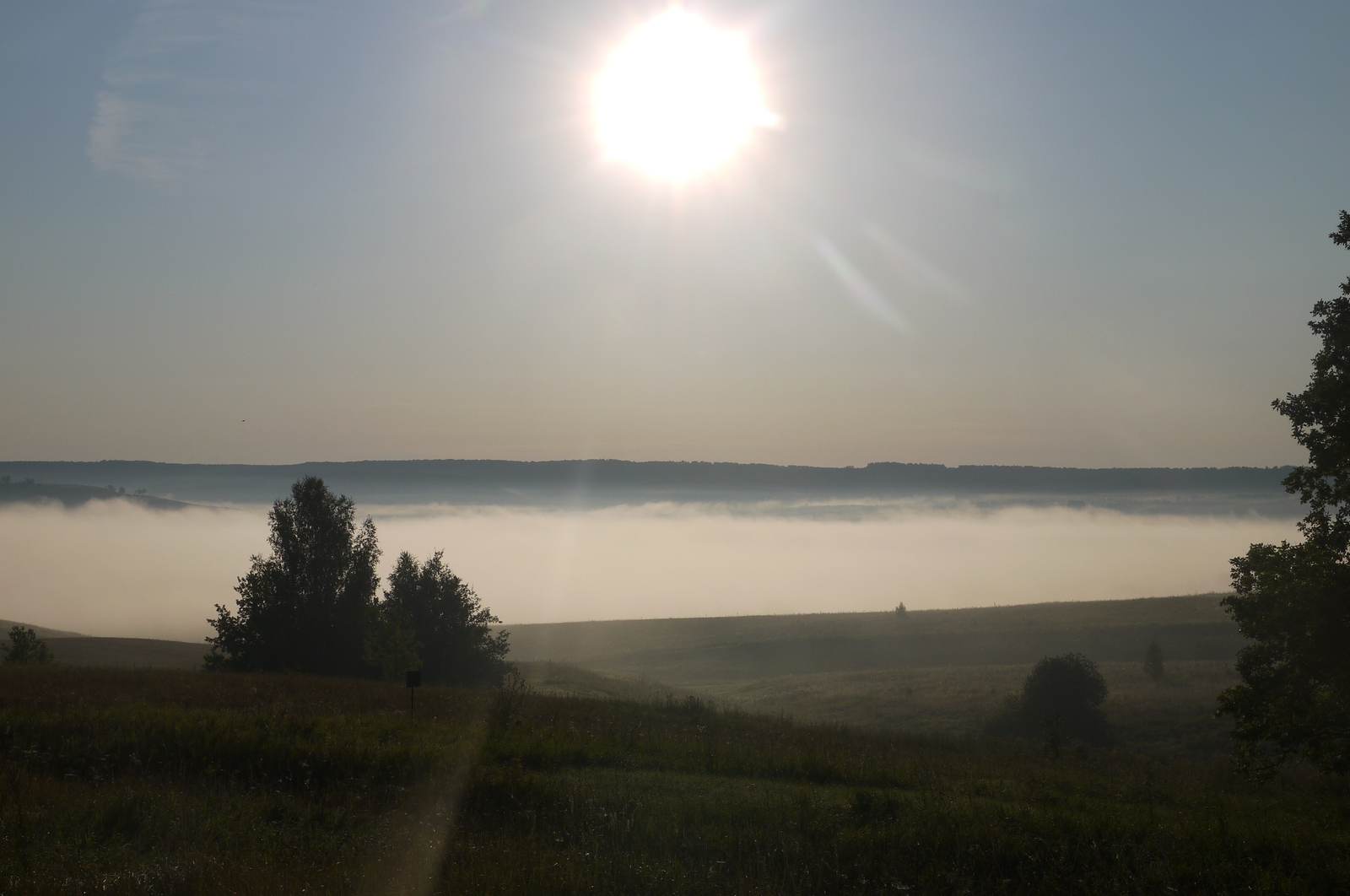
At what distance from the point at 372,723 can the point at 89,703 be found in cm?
506

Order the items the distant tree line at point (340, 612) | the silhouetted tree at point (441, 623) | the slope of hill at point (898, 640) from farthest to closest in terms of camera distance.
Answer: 1. the slope of hill at point (898, 640)
2. the silhouetted tree at point (441, 623)
3. the distant tree line at point (340, 612)

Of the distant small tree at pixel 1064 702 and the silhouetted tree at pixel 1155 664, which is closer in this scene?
the distant small tree at pixel 1064 702

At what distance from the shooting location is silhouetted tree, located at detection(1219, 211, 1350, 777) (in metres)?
13.0

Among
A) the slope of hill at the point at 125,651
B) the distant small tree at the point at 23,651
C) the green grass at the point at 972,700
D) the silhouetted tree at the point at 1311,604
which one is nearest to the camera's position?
the silhouetted tree at the point at 1311,604

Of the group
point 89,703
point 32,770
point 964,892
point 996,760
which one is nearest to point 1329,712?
point 996,760

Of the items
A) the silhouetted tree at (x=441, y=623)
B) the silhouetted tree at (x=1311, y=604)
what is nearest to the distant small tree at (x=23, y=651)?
the silhouetted tree at (x=441, y=623)

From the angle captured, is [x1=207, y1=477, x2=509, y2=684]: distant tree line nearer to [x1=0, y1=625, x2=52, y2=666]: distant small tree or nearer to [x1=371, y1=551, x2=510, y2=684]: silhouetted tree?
[x1=371, y1=551, x2=510, y2=684]: silhouetted tree

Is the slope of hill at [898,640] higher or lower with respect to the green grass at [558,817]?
lower

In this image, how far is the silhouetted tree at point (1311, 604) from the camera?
42.6 ft

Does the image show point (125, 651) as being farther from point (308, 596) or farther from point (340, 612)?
point (340, 612)

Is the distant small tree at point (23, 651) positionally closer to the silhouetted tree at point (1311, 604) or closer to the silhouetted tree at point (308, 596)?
the silhouetted tree at point (308, 596)

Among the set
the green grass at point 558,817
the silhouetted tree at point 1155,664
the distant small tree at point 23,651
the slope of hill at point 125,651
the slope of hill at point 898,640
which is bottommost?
the slope of hill at point 898,640

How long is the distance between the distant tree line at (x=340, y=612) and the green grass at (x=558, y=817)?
1849 cm

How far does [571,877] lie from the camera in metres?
7.54
